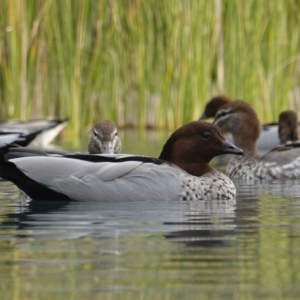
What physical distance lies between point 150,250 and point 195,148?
3186 mm

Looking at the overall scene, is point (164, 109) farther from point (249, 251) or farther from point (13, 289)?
point (13, 289)

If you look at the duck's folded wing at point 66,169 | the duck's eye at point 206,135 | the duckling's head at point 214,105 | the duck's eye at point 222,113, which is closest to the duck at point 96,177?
the duck's folded wing at point 66,169

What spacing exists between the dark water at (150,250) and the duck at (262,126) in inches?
299

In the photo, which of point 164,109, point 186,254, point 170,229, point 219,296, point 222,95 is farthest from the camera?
point 164,109

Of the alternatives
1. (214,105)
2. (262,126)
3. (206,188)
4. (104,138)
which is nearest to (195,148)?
(206,188)

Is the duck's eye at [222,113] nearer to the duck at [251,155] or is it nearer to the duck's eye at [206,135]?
the duck at [251,155]

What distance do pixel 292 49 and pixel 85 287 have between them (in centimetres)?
1304

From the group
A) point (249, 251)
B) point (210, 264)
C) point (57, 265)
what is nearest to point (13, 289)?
point (57, 265)

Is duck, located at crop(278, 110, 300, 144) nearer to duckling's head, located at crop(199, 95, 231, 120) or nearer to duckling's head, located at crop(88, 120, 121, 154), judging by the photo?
duckling's head, located at crop(199, 95, 231, 120)

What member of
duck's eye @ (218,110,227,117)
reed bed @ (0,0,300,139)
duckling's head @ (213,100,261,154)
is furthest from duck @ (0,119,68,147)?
duckling's head @ (213,100,261,154)

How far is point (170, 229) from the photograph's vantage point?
6.52m

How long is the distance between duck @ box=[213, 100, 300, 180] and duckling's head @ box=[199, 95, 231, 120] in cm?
356

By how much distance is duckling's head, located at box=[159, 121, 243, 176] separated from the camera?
8.77 meters

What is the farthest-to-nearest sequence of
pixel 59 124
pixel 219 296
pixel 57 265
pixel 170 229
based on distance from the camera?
pixel 59 124 → pixel 170 229 → pixel 57 265 → pixel 219 296
